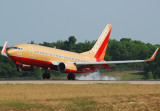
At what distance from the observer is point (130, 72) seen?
69625 mm

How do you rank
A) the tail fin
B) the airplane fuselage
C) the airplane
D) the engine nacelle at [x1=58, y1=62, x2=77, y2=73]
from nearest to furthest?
the airplane fuselage < the airplane < the engine nacelle at [x1=58, y1=62, x2=77, y2=73] < the tail fin

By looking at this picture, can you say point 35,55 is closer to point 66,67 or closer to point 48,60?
point 48,60

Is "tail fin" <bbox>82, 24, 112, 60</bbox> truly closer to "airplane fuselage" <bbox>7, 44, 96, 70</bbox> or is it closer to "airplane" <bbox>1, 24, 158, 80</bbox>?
"airplane" <bbox>1, 24, 158, 80</bbox>

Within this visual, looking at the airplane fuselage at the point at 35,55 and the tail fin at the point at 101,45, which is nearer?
the airplane fuselage at the point at 35,55

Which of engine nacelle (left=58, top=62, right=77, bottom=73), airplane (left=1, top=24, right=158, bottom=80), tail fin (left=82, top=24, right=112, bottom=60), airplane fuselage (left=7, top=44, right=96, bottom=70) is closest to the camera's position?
airplane fuselage (left=7, top=44, right=96, bottom=70)

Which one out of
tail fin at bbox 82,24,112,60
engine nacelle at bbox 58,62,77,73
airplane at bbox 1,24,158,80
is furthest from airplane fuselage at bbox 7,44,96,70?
tail fin at bbox 82,24,112,60

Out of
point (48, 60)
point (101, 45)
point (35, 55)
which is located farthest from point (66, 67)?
point (101, 45)

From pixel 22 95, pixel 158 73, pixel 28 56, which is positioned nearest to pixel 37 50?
pixel 28 56

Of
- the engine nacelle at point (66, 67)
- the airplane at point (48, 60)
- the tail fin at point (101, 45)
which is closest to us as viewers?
the airplane at point (48, 60)

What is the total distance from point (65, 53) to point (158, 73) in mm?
60371

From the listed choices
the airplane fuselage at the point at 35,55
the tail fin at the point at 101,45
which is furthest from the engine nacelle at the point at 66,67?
the tail fin at the point at 101,45

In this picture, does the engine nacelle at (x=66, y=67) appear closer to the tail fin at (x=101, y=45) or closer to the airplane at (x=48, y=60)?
the airplane at (x=48, y=60)

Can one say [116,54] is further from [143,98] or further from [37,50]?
[143,98]

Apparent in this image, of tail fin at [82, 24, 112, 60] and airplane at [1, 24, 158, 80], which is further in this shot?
tail fin at [82, 24, 112, 60]
